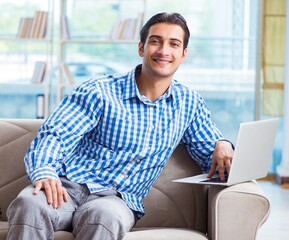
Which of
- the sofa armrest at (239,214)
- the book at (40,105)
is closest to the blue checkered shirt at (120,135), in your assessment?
the sofa armrest at (239,214)

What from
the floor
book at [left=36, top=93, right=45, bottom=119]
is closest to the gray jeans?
the floor

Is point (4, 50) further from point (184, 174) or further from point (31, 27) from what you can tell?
point (184, 174)

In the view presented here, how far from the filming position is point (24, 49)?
7184 mm

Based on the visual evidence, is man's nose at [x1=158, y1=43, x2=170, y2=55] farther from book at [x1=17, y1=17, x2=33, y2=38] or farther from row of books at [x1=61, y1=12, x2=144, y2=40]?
book at [x1=17, y1=17, x2=33, y2=38]

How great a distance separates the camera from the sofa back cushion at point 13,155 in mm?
3201

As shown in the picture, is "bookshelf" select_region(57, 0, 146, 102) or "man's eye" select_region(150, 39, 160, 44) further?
"bookshelf" select_region(57, 0, 146, 102)

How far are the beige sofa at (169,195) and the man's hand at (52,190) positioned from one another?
0.26 meters

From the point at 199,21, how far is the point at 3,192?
169 inches

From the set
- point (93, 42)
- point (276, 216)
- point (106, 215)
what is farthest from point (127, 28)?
point (106, 215)

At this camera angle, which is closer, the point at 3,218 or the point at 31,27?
the point at 3,218

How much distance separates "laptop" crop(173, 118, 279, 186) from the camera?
9.22ft

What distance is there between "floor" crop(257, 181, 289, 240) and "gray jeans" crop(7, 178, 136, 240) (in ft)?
6.94

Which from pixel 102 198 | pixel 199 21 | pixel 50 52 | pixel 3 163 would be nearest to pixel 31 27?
pixel 50 52

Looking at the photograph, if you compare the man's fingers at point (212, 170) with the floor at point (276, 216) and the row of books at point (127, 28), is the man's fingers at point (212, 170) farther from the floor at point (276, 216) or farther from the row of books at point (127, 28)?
the row of books at point (127, 28)
